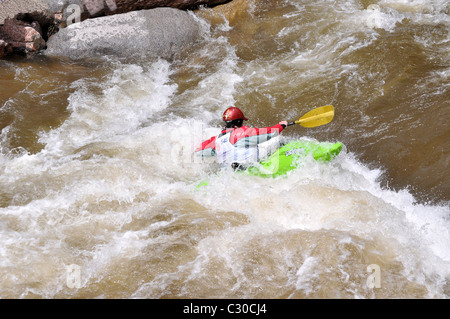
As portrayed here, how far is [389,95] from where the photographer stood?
598 cm

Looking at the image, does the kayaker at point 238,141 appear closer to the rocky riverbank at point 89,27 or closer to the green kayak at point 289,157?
the green kayak at point 289,157

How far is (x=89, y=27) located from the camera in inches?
308

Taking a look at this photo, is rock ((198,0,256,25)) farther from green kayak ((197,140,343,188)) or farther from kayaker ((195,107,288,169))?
green kayak ((197,140,343,188))

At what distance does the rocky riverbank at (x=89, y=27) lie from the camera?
24.5 ft

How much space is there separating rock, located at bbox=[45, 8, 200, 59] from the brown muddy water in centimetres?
30

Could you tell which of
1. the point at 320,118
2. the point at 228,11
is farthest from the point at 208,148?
the point at 228,11

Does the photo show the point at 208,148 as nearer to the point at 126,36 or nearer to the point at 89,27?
the point at 126,36

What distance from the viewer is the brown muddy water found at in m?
3.71

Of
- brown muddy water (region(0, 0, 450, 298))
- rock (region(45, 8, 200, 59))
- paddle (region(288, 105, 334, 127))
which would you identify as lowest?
brown muddy water (region(0, 0, 450, 298))

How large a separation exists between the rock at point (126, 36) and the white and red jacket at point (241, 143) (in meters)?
3.40

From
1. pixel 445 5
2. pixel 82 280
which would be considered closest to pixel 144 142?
pixel 82 280

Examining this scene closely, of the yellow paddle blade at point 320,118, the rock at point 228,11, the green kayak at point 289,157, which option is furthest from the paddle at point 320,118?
the rock at point 228,11

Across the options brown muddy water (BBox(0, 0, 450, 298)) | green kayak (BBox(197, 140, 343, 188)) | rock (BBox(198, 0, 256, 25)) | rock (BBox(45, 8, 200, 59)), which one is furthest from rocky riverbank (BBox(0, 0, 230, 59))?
green kayak (BBox(197, 140, 343, 188))

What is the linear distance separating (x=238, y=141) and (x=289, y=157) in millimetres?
587
